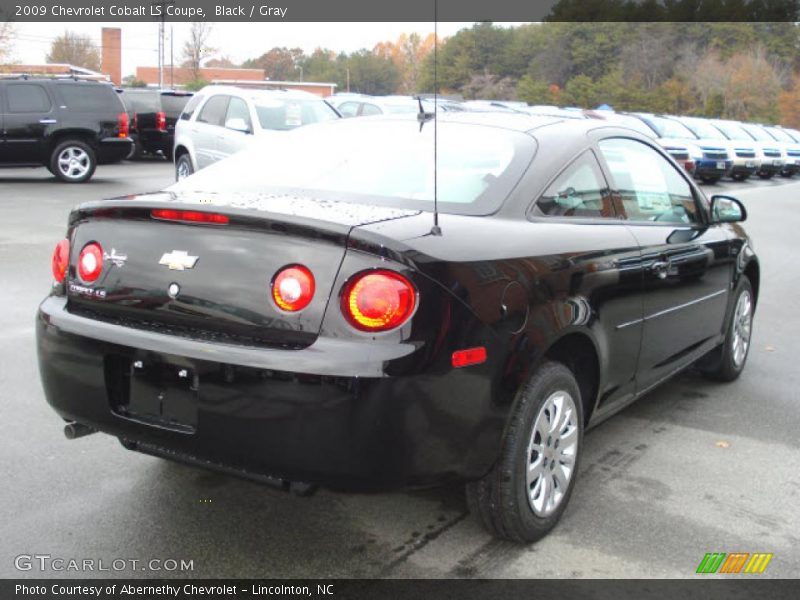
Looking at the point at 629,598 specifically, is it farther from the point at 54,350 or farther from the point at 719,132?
the point at 719,132

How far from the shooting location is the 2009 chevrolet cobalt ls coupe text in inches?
108

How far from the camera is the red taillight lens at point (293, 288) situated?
9.13ft

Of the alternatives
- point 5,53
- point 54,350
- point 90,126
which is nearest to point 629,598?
point 54,350

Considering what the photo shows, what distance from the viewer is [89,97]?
16781 millimetres

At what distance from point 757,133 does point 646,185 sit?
92.7 ft

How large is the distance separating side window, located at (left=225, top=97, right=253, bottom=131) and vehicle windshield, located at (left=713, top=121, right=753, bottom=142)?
1817 cm

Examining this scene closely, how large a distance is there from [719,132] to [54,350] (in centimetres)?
2681

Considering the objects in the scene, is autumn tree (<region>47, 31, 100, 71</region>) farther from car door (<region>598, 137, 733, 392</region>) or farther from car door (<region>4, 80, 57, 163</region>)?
car door (<region>598, 137, 733, 392</region>)

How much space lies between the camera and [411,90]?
475 centimetres

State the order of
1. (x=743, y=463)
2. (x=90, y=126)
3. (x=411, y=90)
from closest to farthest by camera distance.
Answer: (x=743, y=463), (x=411, y=90), (x=90, y=126)

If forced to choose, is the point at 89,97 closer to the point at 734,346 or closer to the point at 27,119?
the point at 27,119

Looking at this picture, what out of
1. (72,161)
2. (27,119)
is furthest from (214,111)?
(27,119)

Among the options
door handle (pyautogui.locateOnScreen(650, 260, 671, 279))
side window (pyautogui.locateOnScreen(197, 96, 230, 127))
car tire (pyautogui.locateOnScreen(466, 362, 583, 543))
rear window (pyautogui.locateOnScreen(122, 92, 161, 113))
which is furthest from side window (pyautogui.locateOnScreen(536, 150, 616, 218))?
rear window (pyautogui.locateOnScreen(122, 92, 161, 113))

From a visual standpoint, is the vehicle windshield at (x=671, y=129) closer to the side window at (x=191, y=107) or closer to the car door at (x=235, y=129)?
the side window at (x=191, y=107)
